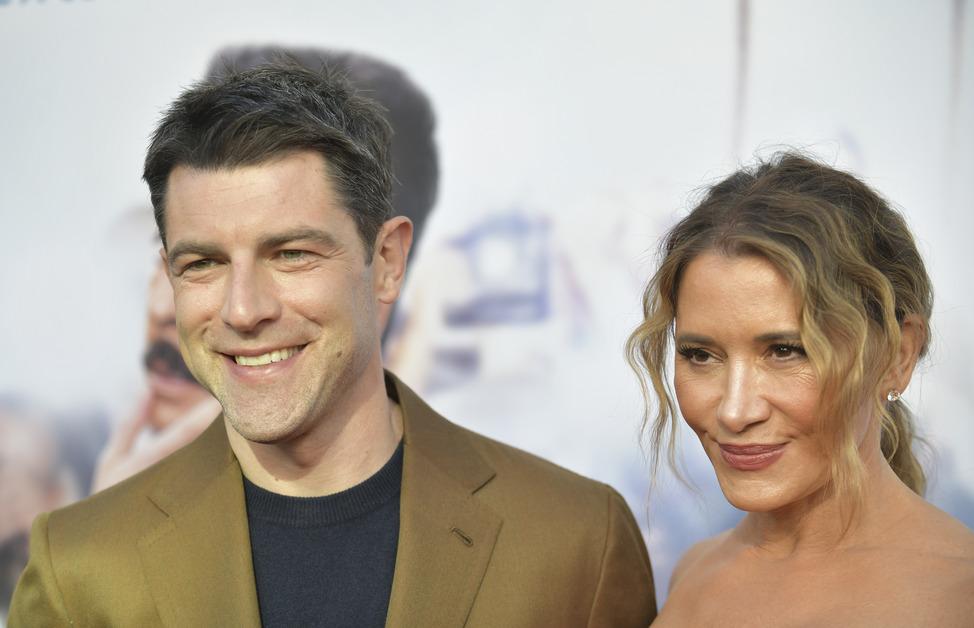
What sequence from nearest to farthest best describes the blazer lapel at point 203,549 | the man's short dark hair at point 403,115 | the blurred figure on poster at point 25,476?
the blazer lapel at point 203,549 → the blurred figure on poster at point 25,476 → the man's short dark hair at point 403,115

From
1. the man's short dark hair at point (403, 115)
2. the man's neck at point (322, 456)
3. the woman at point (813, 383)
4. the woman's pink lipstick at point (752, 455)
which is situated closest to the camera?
the woman at point (813, 383)

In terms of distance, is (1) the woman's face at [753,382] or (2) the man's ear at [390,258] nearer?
(1) the woman's face at [753,382]

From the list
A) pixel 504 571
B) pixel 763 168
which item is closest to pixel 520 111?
pixel 763 168

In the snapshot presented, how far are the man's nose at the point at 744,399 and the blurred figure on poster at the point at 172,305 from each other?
6.25 feet

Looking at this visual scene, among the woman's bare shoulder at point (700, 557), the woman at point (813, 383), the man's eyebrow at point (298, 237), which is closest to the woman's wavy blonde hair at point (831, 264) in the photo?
the woman at point (813, 383)

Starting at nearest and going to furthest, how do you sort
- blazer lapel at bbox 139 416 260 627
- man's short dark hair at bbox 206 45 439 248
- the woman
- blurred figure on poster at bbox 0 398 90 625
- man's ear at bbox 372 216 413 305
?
1. the woman
2. blazer lapel at bbox 139 416 260 627
3. man's ear at bbox 372 216 413 305
4. blurred figure on poster at bbox 0 398 90 625
5. man's short dark hair at bbox 206 45 439 248

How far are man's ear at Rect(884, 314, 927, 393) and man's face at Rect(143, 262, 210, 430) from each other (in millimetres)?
2429

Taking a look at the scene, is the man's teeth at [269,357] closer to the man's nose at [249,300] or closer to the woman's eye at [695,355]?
the man's nose at [249,300]

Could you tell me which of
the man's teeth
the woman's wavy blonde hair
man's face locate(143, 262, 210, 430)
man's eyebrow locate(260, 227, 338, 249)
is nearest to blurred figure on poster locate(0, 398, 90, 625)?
man's face locate(143, 262, 210, 430)

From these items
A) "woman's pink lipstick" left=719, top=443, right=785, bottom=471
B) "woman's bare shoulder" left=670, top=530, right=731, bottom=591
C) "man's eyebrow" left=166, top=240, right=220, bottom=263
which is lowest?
"woman's bare shoulder" left=670, top=530, right=731, bottom=591

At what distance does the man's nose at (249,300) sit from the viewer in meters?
2.22

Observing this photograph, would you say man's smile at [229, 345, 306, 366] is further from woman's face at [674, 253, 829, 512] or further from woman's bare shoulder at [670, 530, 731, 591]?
woman's bare shoulder at [670, 530, 731, 591]

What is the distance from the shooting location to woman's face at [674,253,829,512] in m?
2.06

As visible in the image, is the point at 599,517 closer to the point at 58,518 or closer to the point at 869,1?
the point at 58,518
